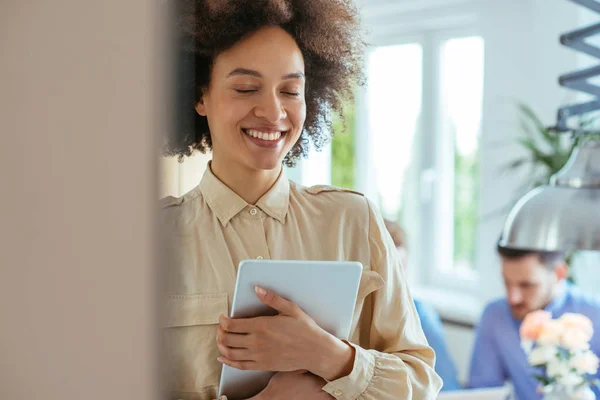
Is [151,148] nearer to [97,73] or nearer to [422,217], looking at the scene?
[97,73]

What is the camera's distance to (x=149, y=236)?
1.33 ft

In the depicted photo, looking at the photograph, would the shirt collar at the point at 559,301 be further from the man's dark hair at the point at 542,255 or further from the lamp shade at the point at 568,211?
the lamp shade at the point at 568,211

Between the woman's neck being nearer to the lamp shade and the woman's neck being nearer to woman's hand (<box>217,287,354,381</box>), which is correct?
woman's hand (<box>217,287,354,381</box>)

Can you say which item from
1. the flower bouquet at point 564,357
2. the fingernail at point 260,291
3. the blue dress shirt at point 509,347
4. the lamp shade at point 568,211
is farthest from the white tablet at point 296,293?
the blue dress shirt at point 509,347

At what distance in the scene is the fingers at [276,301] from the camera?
477 mm

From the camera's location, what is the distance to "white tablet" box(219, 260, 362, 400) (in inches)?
18.8

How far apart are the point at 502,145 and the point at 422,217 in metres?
0.33

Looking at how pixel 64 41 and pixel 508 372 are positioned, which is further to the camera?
pixel 508 372

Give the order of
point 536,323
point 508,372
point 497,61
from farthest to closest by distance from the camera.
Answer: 1. point 497,61
2. point 508,372
3. point 536,323

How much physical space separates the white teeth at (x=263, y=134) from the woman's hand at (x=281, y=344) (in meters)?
0.11

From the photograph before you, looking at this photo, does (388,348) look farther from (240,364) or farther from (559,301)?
(559,301)

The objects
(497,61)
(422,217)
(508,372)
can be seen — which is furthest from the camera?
(422,217)

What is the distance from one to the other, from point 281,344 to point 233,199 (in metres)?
0.11

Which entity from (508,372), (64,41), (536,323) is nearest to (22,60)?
(64,41)
